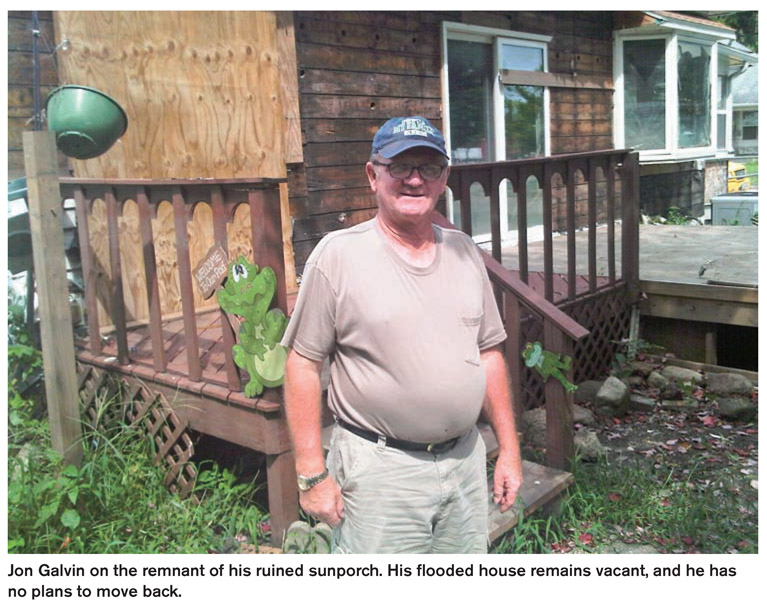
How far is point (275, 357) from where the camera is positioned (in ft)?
10.00

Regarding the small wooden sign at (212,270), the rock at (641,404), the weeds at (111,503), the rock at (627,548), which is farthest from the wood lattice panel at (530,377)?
the small wooden sign at (212,270)

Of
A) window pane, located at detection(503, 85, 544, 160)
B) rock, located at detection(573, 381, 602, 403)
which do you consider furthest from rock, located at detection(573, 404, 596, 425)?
window pane, located at detection(503, 85, 544, 160)

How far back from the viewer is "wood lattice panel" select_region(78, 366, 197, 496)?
11.2ft

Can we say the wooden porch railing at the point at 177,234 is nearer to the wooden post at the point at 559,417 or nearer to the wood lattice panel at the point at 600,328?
the wooden post at the point at 559,417

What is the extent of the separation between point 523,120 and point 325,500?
18.6ft

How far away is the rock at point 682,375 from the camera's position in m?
4.97

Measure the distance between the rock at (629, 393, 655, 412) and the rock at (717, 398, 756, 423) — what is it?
376 millimetres

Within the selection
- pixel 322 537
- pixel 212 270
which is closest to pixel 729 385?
pixel 322 537

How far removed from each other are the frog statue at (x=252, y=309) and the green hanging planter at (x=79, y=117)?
108cm

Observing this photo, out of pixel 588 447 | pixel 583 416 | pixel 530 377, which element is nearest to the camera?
pixel 588 447

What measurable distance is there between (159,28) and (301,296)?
2.66 metres

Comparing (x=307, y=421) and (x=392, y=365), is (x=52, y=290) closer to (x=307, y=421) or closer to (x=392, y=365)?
(x=307, y=421)

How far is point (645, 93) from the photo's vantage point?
29.3 ft

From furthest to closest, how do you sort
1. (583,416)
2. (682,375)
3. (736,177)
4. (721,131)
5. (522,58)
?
1. (736,177)
2. (721,131)
3. (522,58)
4. (682,375)
5. (583,416)
